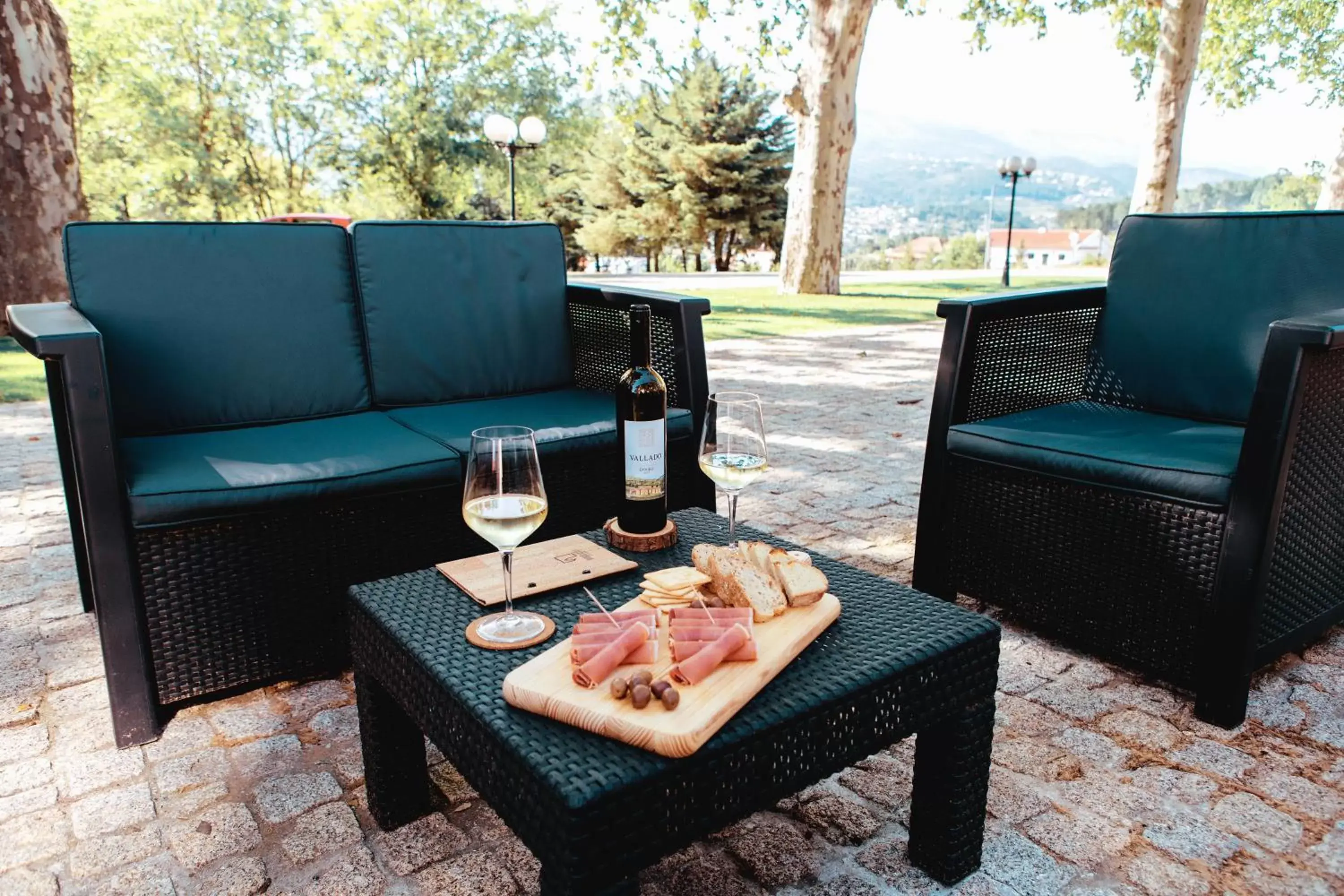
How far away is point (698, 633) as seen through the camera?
1148 mm

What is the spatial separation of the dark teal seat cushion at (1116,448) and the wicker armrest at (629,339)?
776 mm

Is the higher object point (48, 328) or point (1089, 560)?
point (48, 328)

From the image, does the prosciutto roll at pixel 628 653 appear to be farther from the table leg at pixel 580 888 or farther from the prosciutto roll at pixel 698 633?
the table leg at pixel 580 888

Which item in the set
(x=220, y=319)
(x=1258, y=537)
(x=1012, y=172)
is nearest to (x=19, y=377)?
(x=220, y=319)

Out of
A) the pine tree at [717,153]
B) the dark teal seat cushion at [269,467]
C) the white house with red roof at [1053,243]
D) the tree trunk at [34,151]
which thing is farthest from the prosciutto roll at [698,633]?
the white house with red roof at [1053,243]

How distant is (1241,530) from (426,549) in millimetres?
1810

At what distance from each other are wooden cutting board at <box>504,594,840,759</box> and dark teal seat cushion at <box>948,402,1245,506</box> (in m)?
1.19

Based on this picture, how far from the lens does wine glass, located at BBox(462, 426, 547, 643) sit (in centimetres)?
123

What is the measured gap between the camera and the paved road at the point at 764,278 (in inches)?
597

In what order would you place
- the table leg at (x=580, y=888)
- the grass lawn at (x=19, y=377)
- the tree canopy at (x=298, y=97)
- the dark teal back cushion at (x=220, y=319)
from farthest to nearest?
the tree canopy at (x=298, y=97), the grass lawn at (x=19, y=377), the dark teal back cushion at (x=220, y=319), the table leg at (x=580, y=888)

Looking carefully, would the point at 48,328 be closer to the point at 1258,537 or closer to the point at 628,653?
the point at 628,653

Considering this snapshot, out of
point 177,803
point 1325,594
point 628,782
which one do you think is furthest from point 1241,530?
point 177,803

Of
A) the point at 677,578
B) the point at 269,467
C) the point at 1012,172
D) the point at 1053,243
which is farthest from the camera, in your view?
the point at 1053,243

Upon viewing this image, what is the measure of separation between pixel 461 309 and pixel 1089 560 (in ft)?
6.36
